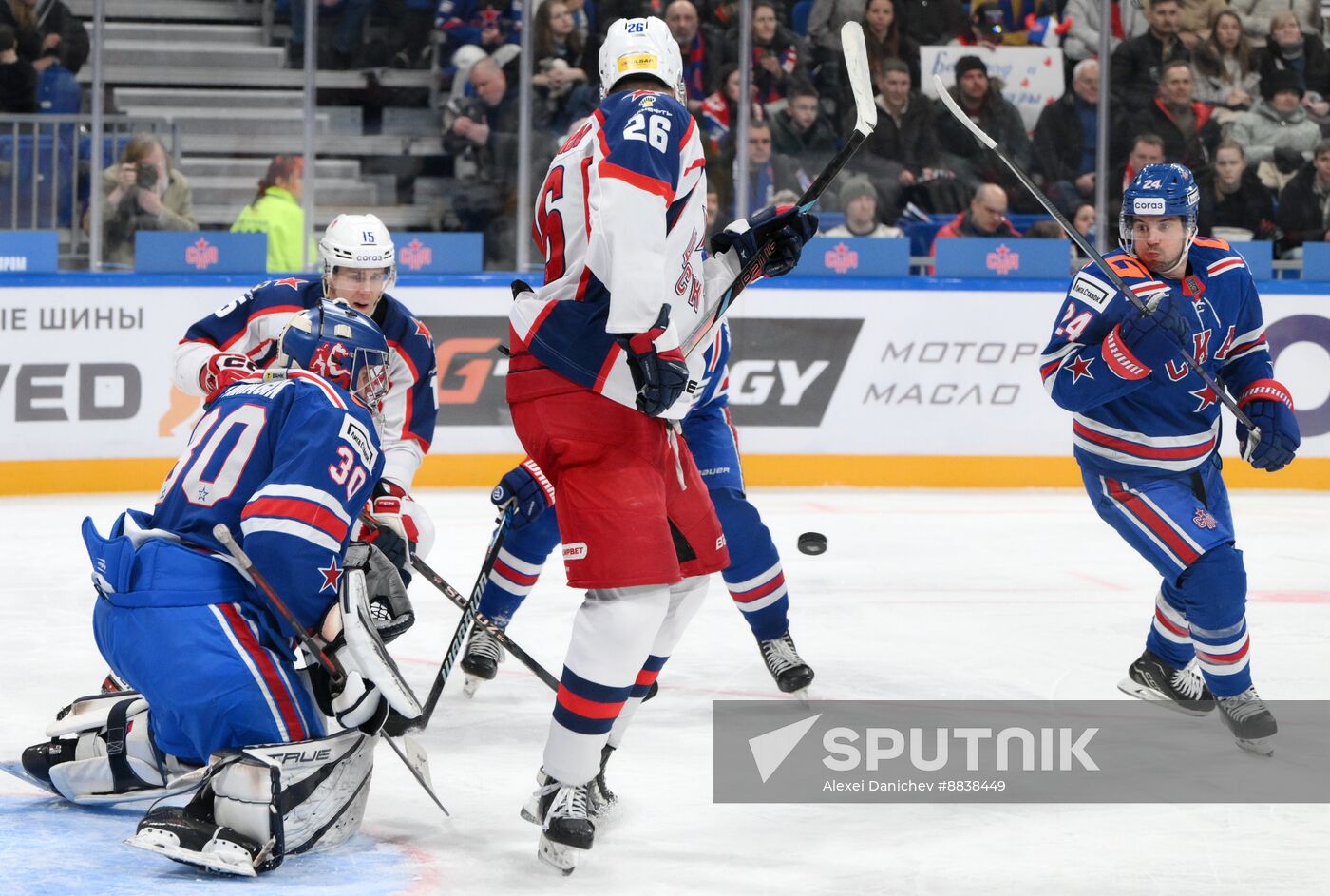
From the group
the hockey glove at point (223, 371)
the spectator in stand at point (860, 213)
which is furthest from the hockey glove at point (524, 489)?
the spectator in stand at point (860, 213)

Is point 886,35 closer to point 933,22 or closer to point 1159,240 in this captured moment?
point 933,22

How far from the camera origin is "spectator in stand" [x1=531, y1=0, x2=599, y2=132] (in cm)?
752

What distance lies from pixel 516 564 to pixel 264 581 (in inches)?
53.7

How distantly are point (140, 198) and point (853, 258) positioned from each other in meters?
2.92

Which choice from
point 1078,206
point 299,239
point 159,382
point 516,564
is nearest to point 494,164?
point 299,239

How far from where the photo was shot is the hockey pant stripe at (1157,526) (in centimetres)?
355

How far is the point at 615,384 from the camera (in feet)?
9.24

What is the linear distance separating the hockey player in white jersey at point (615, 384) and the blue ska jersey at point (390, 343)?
1011 millimetres

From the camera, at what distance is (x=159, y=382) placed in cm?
689

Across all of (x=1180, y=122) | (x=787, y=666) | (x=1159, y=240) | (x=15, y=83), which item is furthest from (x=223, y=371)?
(x=1180, y=122)

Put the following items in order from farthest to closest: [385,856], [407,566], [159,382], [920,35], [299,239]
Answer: [920,35] → [299,239] → [159,382] → [407,566] → [385,856]

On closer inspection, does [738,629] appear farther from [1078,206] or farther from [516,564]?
[1078,206]

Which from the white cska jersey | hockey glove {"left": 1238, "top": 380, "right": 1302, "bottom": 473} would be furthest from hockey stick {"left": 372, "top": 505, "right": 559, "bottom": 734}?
hockey glove {"left": 1238, "top": 380, "right": 1302, "bottom": 473}

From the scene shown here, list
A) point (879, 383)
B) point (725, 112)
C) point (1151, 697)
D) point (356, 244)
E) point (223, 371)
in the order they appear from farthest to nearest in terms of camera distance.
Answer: point (725, 112), point (879, 383), point (1151, 697), point (356, 244), point (223, 371)
